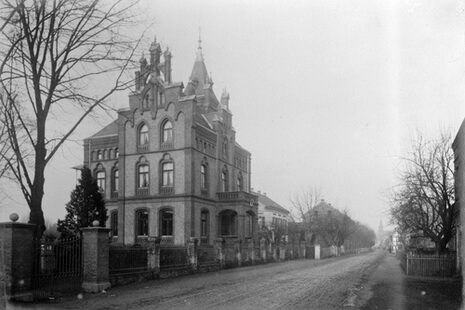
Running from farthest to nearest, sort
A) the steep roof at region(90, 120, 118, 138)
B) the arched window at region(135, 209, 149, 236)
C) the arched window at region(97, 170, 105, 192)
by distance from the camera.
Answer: the steep roof at region(90, 120, 118, 138) < the arched window at region(97, 170, 105, 192) < the arched window at region(135, 209, 149, 236)

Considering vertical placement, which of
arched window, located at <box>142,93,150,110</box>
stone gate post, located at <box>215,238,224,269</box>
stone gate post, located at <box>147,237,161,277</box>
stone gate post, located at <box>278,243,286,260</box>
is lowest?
stone gate post, located at <box>278,243,286,260</box>

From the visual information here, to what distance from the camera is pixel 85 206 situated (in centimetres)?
2811

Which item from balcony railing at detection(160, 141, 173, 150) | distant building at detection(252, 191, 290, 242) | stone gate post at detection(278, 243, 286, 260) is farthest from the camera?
distant building at detection(252, 191, 290, 242)

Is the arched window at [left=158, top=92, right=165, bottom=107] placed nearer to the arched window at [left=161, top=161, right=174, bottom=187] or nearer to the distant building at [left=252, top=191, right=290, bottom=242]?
the arched window at [left=161, top=161, right=174, bottom=187]

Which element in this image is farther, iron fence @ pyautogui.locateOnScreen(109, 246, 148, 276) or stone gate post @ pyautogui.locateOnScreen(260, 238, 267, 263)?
stone gate post @ pyautogui.locateOnScreen(260, 238, 267, 263)

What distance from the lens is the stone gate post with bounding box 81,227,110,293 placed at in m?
15.9

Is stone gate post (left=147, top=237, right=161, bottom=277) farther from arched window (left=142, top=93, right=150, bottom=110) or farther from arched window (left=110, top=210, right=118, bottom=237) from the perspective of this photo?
arched window (left=110, top=210, right=118, bottom=237)

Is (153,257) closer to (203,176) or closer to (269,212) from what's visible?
(203,176)

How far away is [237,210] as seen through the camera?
126 feet

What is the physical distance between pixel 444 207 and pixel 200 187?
1873cm

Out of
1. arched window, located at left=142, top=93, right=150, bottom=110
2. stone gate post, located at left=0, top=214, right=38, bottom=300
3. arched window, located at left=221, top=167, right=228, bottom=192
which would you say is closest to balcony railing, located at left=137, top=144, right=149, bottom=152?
arched window, located at left=142, top=93, right=150, bottom=110

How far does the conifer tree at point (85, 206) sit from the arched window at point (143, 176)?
8.04 meters

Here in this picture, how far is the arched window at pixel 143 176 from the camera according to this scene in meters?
36.9

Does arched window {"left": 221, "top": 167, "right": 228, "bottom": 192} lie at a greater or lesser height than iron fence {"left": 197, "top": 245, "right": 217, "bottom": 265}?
greater
